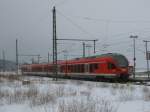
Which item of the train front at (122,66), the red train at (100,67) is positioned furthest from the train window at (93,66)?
the train front at (122,66)

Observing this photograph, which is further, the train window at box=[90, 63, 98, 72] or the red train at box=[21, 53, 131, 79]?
the train window at box=[90, 63, 98, 72]

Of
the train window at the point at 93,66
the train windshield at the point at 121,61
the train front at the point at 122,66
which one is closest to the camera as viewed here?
the train front at the point at 122,66

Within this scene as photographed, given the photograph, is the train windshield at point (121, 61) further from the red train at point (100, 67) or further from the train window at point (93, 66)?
the train window at point (93, 66)

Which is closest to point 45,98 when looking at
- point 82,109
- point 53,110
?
point 53,110

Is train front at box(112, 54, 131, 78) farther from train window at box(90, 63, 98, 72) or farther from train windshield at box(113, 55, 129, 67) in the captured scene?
train window at box(90, 63, 98, 72)

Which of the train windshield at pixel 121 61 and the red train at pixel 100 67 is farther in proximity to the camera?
the train windshield at pixel 121 61

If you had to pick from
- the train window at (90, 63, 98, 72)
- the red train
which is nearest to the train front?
the red train

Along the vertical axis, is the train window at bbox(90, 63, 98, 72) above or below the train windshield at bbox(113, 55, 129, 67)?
below

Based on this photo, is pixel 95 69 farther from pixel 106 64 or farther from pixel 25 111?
pixel 25 111

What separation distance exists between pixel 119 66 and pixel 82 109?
2222 cm

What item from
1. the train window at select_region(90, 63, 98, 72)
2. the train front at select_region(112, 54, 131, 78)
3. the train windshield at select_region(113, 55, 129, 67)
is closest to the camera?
the train front at select_region(112, 54, 131, 78)

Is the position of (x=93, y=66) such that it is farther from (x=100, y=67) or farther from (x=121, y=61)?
(x=121, y=61)

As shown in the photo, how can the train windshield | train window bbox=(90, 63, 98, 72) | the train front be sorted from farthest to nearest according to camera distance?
1. train window bbox=(90, 63, 98, 72)
2. the train windshield
3. the train front

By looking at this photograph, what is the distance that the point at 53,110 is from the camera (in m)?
9.02
